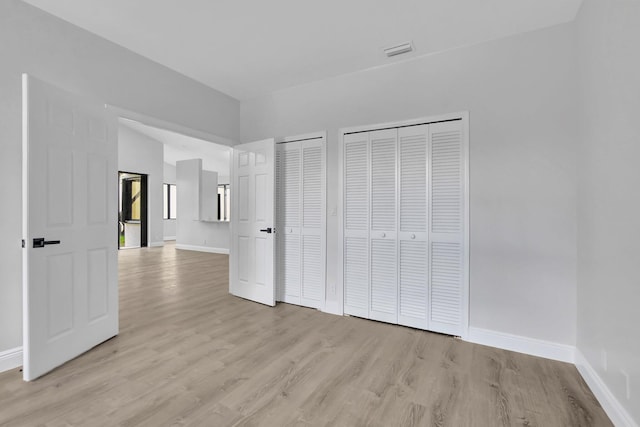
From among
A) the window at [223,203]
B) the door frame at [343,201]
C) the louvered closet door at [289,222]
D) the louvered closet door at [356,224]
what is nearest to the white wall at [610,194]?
the door frame at [343,201]

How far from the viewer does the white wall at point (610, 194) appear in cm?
155

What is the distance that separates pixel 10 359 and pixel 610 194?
4.28m

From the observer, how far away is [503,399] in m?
1.95

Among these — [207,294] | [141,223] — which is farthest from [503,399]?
[141,223]

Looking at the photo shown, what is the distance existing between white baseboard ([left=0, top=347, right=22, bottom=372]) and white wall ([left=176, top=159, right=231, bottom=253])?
20.9 ft

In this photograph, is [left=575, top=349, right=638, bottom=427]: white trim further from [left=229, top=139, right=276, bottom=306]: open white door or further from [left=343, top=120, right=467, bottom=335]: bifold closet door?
[left=229, top=139, right=276, bottom=306]: open white door

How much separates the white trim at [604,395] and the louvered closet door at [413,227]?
1.19m

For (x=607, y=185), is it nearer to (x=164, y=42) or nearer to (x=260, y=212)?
(x=260, y=212)

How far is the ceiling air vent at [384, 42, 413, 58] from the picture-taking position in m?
2.88

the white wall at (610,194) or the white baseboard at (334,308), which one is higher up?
the white wall at (610,194)

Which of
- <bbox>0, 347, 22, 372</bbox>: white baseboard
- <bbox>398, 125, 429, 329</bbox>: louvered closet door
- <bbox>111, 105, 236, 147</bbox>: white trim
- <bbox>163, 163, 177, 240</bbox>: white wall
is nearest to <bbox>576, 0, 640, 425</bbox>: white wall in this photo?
<bbox>398, 125, 429, 329</bbox>: louvered closet door

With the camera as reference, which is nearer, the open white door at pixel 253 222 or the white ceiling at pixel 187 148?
the open white door at pixel 253 222

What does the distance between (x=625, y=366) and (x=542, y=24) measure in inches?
101

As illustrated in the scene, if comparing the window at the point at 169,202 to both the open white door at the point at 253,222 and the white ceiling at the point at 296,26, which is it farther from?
the white ceiling at the point at 296,26
